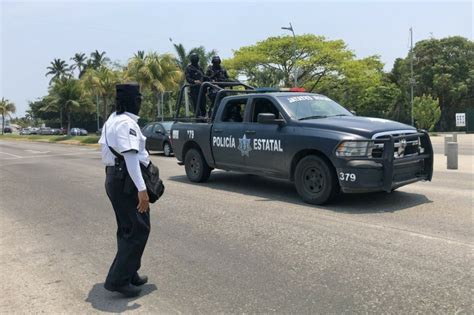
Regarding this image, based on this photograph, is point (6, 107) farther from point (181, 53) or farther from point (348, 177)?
point (348, 177)

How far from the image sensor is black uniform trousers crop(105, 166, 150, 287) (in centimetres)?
404

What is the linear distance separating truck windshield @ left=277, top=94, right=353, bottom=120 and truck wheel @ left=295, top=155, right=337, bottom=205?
917mm

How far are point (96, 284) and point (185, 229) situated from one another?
2.03 meters

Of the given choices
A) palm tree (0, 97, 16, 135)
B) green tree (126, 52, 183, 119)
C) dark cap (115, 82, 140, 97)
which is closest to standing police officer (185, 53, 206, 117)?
dark cap (115, 82, 140, 97)

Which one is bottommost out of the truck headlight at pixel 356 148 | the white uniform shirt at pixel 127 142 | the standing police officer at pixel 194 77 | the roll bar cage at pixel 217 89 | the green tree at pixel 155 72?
the truck headlight at pixel 356 148

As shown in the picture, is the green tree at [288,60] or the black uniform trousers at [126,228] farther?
the green tree at [288,60]

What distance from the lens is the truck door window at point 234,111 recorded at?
Result: 30.7 feet

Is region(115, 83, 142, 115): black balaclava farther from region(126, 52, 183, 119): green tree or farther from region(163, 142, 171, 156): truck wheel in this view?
region(126, 52, 183, 119): green tree

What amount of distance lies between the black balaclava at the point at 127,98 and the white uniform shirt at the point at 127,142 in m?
0.06

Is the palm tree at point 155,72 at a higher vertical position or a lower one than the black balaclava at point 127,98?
higher

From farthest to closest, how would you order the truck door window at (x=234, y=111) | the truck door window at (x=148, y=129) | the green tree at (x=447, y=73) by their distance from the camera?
the green tree at (x=447, y=73) → the truck door window at (x=148, y=129) → the truck door window at (x=234, y=111)

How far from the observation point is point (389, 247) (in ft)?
17.3

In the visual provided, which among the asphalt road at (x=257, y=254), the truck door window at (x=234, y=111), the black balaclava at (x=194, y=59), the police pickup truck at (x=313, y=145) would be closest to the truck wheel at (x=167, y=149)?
the black balaclava at (x=194, y=59)

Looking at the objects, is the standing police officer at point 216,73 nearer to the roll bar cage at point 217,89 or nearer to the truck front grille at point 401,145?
the roll bar cage at point 217,89
